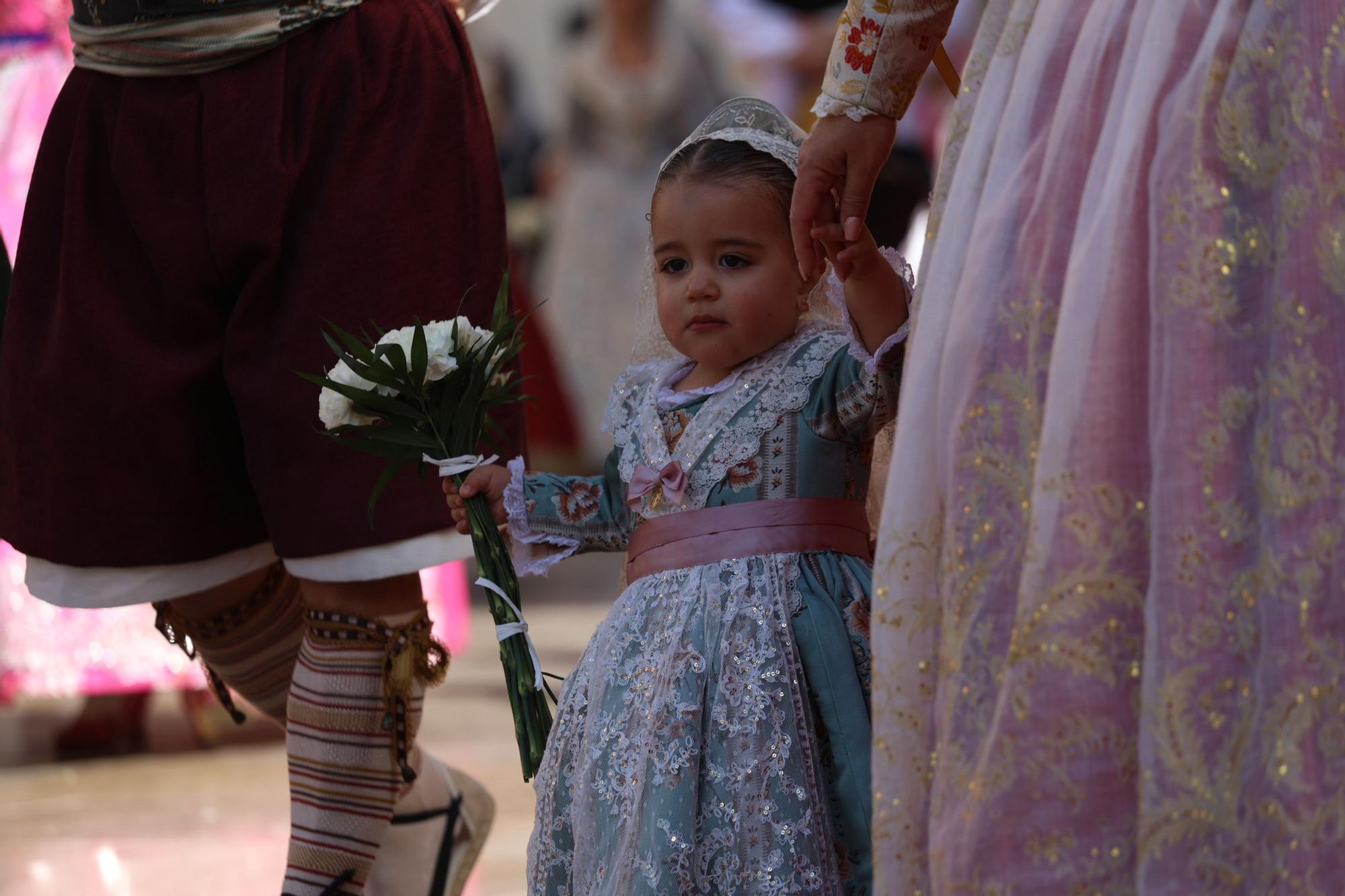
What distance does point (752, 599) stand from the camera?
1.82m

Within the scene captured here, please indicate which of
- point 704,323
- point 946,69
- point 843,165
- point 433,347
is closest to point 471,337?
point 433,347

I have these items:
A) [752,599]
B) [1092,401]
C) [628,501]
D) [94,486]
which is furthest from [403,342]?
[1092,401]

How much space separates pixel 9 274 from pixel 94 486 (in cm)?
53

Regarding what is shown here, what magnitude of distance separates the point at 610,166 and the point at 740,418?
6107mm

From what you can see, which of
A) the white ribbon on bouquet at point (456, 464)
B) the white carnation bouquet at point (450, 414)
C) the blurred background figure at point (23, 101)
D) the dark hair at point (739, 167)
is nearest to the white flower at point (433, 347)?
the white carnation bouquet at point (450, 414)

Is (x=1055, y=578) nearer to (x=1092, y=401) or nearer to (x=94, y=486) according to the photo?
(x=1092, y=401)

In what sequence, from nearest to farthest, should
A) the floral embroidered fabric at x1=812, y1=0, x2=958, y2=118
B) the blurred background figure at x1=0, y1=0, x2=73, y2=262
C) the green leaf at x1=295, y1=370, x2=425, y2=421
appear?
the floral embroidered fabric at x1=812, y1=0, x2=958, y2=118 < the green leaf at x1=295, y1=370, x2=425, y2=421 < the blurred background figure at x1=0, y1=0, x2=73, y2=262

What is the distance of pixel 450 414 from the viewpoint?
76.2 inches

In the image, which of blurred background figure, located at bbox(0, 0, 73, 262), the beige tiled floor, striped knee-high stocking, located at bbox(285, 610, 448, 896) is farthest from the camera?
blurred background figure, located at bbox(0, 0, 73, 262)

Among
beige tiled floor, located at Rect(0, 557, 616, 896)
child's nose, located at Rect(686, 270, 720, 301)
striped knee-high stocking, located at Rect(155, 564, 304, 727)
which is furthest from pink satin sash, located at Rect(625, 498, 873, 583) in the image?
beige tiled floor, located at Rect(0, 557, 616, 896)

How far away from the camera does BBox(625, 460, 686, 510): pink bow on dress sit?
190 cm

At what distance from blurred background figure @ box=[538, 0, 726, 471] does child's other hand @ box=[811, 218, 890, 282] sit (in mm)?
5748

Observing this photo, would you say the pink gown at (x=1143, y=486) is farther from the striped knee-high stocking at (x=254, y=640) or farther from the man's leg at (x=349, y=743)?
the striped knee-high stocking at (x=254, y=640)

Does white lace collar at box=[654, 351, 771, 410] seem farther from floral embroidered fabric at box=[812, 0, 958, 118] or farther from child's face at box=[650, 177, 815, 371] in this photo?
floral embroidered fabric at box=[812, 0, 958, 118]
